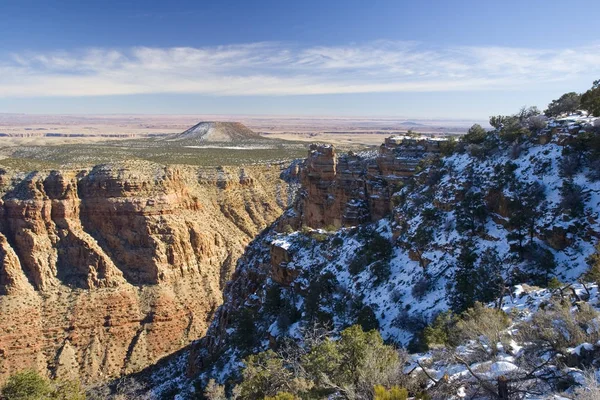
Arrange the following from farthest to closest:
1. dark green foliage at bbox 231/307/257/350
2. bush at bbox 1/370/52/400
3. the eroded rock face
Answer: the eroded rock face < dark green foliage at bbox 231/307/257/350 < bush at bbox 1/370/52/400

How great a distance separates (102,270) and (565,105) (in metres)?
40.4

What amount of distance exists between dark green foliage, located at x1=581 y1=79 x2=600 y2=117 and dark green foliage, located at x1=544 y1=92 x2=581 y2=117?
0.98m

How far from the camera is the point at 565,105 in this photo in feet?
76.7

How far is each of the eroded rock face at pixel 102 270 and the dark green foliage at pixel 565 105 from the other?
110 ft

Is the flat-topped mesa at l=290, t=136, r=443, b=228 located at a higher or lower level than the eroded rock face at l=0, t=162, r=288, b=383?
higher

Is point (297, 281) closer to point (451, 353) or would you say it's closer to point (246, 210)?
point (451, 353)

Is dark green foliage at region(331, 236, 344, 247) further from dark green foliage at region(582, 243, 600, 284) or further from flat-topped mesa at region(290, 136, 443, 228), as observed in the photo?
dark green foliage at region(582, 243, 600, 284)

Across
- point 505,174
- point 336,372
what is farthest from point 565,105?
point 336,372

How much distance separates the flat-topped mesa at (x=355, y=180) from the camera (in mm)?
28594

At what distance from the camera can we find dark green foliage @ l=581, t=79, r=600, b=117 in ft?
66.1

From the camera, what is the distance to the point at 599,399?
241 inches

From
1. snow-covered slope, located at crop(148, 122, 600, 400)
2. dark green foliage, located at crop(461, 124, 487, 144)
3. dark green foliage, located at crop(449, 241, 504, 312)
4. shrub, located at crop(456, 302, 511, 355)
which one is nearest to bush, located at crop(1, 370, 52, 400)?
snow-covered slope, located at crop(148, 122, 600, 400)

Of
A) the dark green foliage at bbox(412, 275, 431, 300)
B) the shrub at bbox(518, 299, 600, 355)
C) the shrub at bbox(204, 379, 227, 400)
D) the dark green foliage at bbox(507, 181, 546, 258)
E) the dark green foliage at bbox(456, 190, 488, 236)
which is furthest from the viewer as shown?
the dark green foliage at bbox(456, 190, 488, 236)

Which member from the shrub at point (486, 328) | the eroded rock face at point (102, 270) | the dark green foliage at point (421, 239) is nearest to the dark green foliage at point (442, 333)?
the shrub at point (486, 328)
